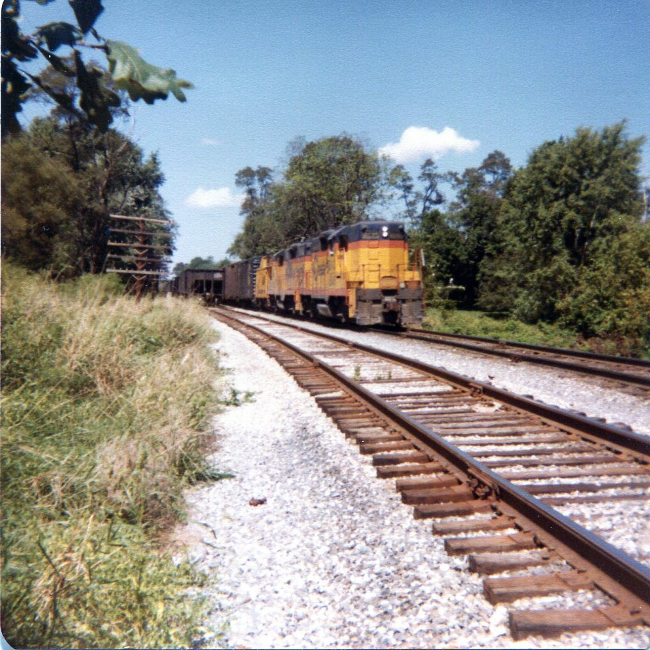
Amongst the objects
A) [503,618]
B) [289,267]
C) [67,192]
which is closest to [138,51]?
[503,618]

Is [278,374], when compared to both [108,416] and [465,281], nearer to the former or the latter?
[108,416]

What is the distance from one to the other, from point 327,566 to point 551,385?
5952 mm

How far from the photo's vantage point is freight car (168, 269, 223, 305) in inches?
1506

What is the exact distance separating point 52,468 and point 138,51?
2866 mm

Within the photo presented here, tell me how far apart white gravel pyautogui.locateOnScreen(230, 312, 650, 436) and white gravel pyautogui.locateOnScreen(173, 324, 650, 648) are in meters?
3.11

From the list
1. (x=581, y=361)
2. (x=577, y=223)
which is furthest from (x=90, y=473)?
(x=577, y=223)

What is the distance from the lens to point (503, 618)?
94.3 inches

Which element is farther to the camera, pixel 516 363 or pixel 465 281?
pixel 465 281

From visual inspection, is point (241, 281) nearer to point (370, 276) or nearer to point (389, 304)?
point (370, 276)

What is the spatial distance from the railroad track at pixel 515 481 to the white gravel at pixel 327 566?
11 cm

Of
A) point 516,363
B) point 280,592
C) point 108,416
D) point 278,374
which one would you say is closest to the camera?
point 280,592

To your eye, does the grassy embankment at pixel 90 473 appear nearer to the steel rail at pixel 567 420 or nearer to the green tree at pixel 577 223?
the steel rail at pixel 567 420

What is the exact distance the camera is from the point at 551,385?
800cm

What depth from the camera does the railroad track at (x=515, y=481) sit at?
251cm
